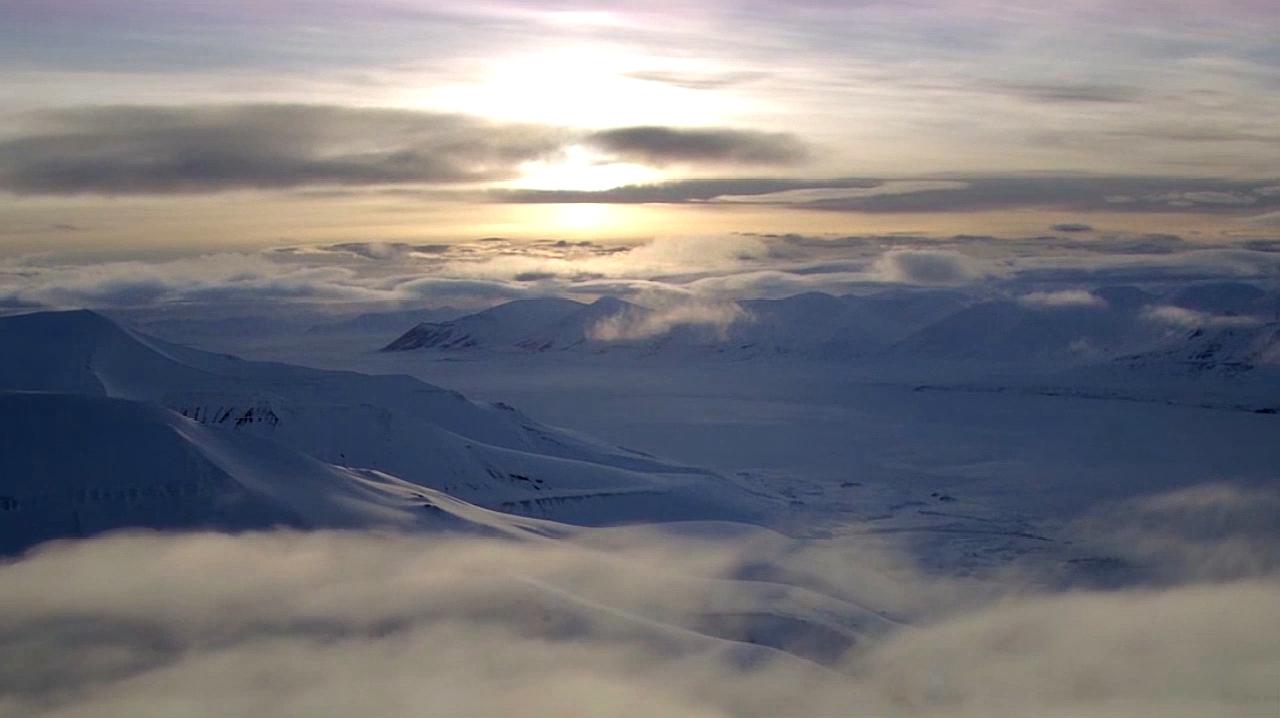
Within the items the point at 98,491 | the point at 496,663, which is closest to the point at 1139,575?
the point at 496,663

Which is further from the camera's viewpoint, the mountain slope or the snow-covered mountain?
the snow-covered mountain

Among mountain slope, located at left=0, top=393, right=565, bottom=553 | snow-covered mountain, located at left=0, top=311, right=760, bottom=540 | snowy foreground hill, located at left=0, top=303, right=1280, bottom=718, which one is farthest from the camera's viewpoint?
snow-covered mountain, located at left=0, top=311, right=760, bottom=540

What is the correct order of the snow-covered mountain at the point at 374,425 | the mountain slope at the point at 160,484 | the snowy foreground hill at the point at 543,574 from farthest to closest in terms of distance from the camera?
the snow-covered mountain at the point at 374,425
the mountain slope at the point at 160,484
the snowy foreground hill at the point at 543,574

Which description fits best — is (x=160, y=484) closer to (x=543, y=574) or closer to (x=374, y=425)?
(x=543, y=574)

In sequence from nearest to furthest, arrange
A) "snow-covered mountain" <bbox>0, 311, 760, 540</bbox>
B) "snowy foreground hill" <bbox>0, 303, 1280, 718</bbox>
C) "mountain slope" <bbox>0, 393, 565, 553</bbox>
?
"snowy foreground hill" <bbox>0, 303, 1280, 718</bbox> → "mountain slope" <bbox>0, 393, 565, 553</bbox> → "snow-covered mountain" <bbox>0, 311, 760, 540</bbox>

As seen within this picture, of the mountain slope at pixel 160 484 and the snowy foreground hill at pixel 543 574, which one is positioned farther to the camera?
the mountain slope at pixel 160 484

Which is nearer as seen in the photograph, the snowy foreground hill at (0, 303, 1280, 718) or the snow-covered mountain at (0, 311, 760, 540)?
the snowy foreground hill at (0, 303, 1280, 718)

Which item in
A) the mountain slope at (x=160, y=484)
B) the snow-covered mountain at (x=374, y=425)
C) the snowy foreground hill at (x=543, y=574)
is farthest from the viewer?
the snow-covered mountain at (x=374, y=425)

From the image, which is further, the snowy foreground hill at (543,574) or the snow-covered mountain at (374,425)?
the snow-covered mountain at (374,425)

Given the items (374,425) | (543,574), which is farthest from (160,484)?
(374,425)
